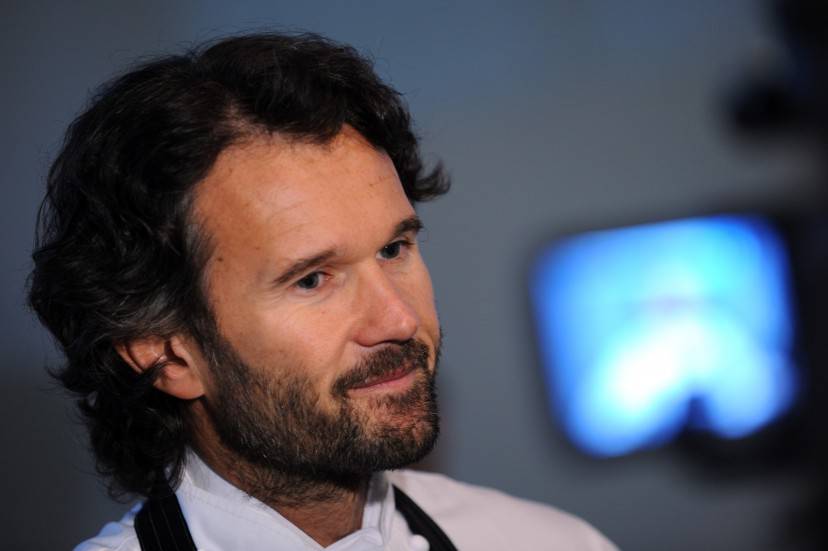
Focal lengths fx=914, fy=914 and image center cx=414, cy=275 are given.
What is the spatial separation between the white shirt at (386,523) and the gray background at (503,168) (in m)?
0.55

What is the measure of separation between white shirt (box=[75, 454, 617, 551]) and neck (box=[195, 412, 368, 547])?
0.02 metres

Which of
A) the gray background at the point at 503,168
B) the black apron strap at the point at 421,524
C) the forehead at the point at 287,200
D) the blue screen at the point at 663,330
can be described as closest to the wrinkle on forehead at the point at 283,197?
the forehead at the point at 287,200

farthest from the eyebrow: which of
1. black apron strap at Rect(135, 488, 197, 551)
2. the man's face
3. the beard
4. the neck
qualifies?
black apron strap at Rect(135, 488, 197, 551)

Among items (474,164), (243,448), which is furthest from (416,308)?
(474,164)

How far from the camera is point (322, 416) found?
130cm

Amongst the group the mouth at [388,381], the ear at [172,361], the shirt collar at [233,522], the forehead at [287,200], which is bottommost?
the shirt collar at [233,522]

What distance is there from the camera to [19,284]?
6.33ft

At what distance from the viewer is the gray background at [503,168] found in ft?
6.40

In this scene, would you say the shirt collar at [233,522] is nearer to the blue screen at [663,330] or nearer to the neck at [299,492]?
the neck at [299,492]

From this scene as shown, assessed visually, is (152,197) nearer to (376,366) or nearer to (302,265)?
(302,265)

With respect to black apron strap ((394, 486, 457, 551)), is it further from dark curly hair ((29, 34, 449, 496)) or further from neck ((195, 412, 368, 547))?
dark curly hair ((29, 34, 449, 496))

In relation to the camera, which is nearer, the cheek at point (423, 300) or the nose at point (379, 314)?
the nose at point (379, 314)

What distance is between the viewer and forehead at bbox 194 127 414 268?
1.28 m

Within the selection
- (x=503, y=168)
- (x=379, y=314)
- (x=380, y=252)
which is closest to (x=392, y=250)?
(x=380, y=252)
